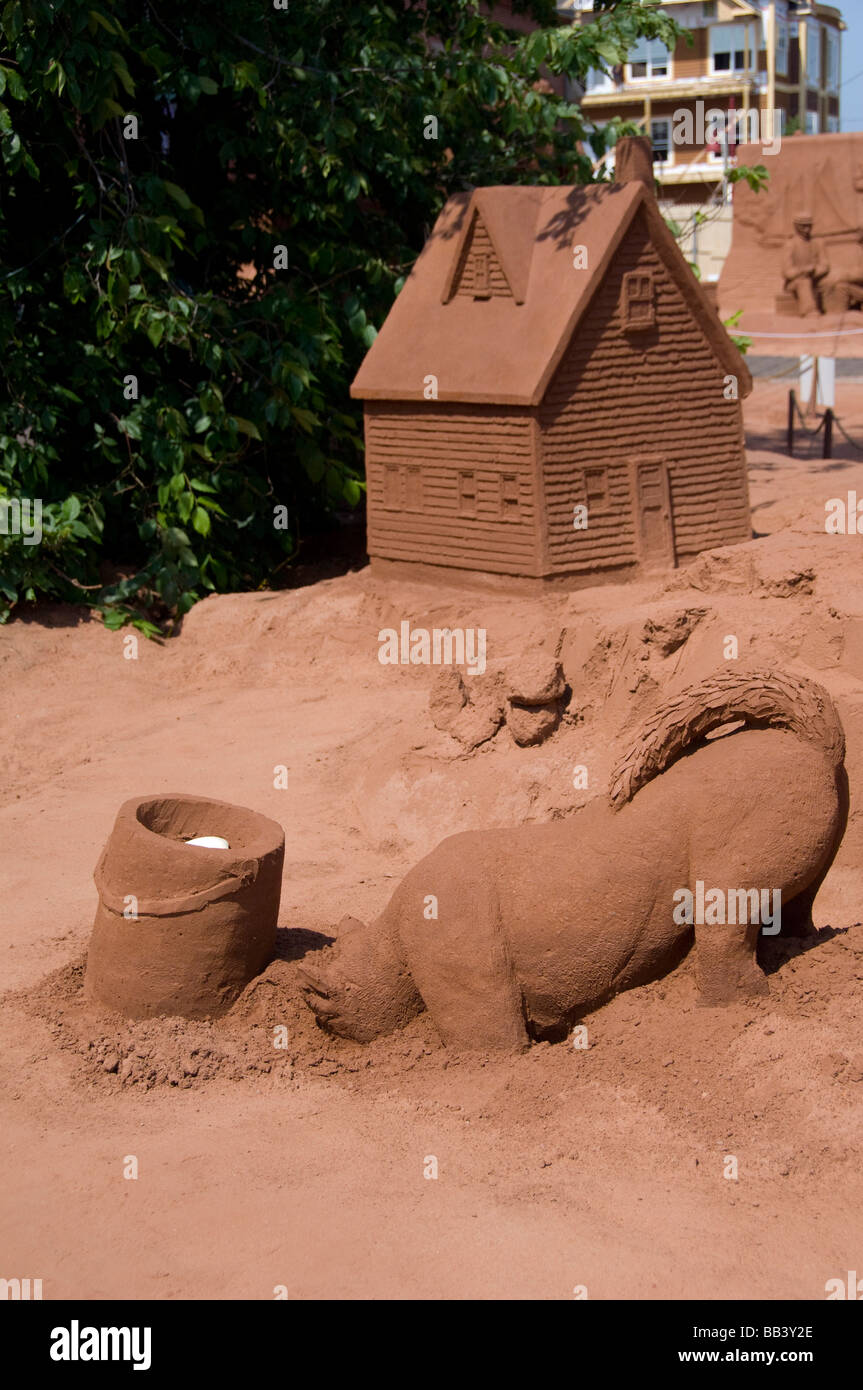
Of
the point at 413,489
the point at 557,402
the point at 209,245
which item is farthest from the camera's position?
the point at 209,245

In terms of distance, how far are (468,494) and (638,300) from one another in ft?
6.30

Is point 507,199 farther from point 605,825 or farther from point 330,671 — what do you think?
point 605,825

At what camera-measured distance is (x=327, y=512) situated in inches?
567

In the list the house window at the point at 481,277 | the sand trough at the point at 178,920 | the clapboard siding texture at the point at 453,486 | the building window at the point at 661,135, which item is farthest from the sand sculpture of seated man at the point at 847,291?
the sand trough at the point at 178,920

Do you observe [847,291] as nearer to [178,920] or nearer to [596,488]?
[596,488]

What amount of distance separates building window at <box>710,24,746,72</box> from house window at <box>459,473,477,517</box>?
32.4m

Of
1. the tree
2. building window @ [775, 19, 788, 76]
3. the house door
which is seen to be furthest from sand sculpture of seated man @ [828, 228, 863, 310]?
building window @ [775, 19, 788, 76]

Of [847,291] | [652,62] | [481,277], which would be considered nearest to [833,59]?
[652,62]

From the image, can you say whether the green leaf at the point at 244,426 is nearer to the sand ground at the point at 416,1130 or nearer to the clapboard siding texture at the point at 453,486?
the clapboard siding texture at the point at 453,486

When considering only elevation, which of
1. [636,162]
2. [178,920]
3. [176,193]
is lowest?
[178,920]

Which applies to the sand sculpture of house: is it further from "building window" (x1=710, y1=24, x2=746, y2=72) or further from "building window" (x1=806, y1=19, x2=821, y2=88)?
"building window" (x1=806, y1=19, x2=821, y2=88)

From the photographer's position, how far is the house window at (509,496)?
1052 cm

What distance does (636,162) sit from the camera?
1095 cm

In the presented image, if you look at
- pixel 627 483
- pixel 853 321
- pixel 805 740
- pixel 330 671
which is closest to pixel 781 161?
pixel 853 321
